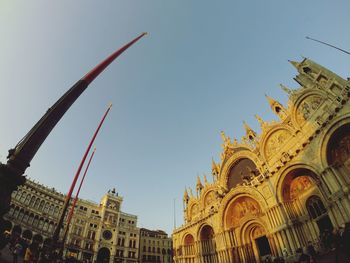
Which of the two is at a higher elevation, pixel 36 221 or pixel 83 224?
pixel 83 224

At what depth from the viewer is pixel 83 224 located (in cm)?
4538

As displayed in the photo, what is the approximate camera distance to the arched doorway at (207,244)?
92.8 ft

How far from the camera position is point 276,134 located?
23.3 meters

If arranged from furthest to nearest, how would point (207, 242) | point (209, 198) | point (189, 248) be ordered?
point (209, 198), point (189, 248), point (207, 242)

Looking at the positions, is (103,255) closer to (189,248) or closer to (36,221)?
(36,221)

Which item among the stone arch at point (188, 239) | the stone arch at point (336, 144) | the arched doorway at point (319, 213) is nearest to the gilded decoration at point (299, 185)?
the arched doorway at point (319, 213)

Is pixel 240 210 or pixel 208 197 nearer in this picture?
pixel 240 210

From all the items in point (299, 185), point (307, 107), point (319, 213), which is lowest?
point (319, 213)

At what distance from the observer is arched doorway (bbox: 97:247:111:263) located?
45175 millimetres

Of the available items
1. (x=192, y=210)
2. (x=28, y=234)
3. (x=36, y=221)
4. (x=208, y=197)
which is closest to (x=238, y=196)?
(x=208, y=197)

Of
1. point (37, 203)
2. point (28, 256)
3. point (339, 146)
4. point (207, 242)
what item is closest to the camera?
point (28, 256)

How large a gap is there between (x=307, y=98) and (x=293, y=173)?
8.13 meters

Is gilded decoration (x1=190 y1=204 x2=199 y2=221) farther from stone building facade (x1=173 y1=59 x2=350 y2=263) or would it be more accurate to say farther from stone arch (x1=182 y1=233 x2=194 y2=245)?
stone building facade (x1=173 y1=59 x2=350 y2=263)

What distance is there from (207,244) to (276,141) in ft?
61.6
